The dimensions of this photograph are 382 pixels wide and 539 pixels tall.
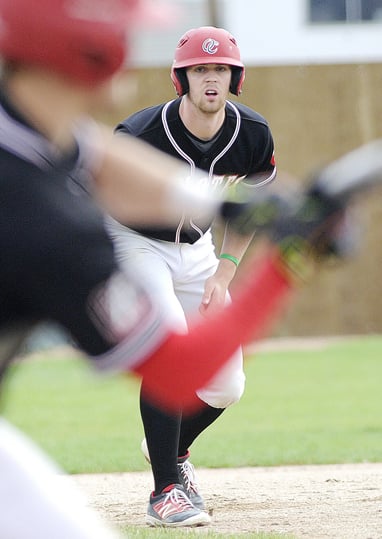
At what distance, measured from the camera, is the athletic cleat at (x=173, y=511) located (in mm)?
5758

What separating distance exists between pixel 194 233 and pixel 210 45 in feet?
2.96

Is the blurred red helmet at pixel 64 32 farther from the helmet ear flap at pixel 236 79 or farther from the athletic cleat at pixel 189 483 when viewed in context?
the athletic cleat at pixel 189 483

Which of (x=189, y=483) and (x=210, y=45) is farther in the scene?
(x=189, y=483)

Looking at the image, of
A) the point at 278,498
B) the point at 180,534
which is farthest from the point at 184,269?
the point at 278,498

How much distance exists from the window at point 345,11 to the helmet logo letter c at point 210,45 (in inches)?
786

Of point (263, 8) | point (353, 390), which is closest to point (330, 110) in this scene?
point (353, 390)

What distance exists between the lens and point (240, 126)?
6.11 metres

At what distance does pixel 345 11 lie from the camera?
25453 mm

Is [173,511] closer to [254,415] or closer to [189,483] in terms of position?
[189,483]

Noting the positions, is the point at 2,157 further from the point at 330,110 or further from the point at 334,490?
the point at 330,110

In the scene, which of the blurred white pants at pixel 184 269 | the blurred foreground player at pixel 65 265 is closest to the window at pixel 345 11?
the blurred white pants at pixel 184 269

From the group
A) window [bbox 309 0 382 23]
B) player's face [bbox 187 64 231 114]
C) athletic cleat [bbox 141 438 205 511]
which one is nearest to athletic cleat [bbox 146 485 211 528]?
athletic cleat [bbox 141 438 205 511]

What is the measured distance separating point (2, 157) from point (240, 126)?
3.63 meters

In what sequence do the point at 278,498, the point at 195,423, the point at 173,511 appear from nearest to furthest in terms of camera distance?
the point at 173,511
the point at 195,423
the point at 278,498
